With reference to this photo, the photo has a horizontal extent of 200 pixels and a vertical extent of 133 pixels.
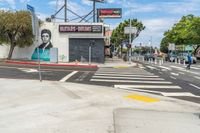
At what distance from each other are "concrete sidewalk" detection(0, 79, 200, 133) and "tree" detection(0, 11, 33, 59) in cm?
2934

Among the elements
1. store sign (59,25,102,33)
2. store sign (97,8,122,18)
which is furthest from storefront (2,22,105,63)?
store sign (97,8,122,18)

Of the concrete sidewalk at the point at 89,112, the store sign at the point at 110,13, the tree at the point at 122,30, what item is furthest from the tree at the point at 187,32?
the concrete sidewalk at the point at 89,112

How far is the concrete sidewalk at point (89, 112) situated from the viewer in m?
9.10

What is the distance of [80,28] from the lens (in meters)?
47.5

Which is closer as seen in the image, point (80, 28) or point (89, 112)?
point (89, 112)

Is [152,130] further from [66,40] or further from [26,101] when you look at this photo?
[66,40]

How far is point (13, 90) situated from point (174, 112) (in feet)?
20.9

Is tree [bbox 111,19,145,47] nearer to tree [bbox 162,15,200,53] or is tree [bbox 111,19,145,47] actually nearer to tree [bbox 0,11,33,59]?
tree [bbox 162,15,200,53]

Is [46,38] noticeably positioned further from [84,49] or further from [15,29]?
[84,49]

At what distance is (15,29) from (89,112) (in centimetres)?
3519

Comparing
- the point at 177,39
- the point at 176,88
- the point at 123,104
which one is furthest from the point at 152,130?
the point at 177,39

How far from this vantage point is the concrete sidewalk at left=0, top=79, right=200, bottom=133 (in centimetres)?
910

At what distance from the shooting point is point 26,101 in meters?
12.7

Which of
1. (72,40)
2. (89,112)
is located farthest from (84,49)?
(89,112)
